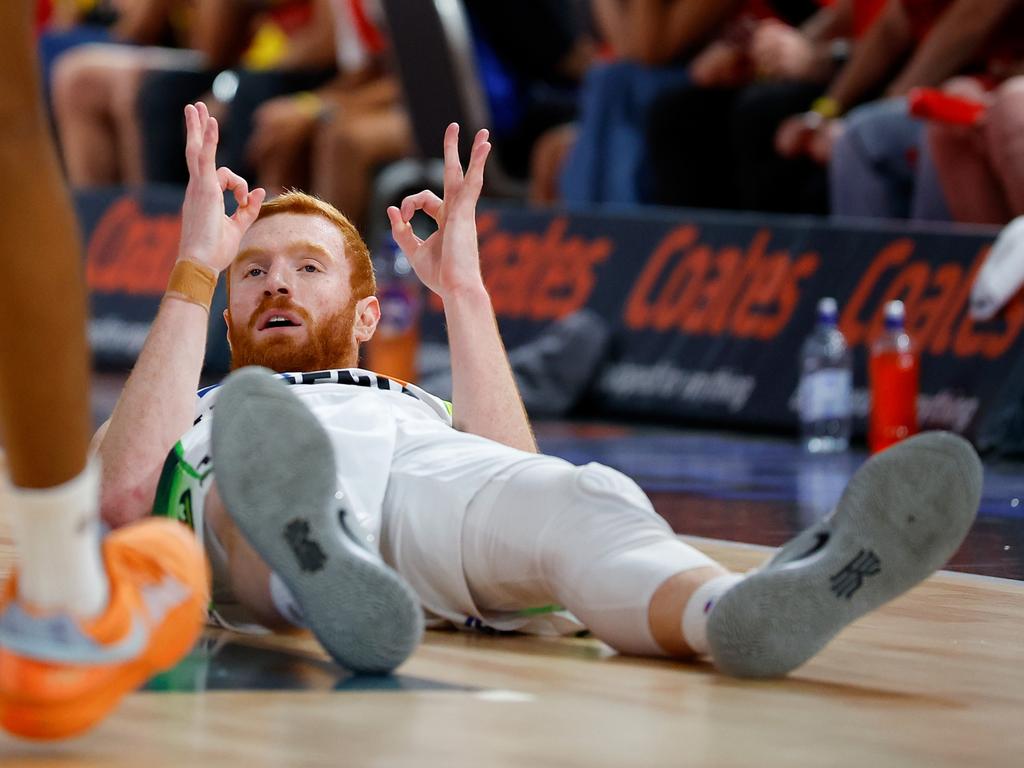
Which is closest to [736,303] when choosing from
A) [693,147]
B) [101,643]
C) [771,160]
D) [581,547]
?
[771,160]

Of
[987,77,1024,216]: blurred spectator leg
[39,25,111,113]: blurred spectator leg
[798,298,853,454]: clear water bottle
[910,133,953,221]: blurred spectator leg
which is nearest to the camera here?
[987,77,1024,216]: blurred spectator leg

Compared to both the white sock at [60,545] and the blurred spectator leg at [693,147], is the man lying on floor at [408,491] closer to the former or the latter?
the white sock at [60,545]

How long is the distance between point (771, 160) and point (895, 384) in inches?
57.3

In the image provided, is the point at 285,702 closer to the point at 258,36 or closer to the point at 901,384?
the point at 901,384

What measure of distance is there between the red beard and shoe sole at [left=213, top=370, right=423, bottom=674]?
633 mm

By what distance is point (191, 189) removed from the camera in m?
2.88

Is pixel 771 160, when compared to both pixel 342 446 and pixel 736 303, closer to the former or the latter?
pixel 736 303

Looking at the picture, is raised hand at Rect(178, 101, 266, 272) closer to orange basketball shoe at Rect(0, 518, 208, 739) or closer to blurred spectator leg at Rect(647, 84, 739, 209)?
orange basketball shoe at Rect(0, 518, 208, 739)

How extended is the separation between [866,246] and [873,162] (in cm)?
33

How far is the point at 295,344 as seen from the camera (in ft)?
9.94

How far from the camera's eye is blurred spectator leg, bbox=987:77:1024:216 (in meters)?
5.87

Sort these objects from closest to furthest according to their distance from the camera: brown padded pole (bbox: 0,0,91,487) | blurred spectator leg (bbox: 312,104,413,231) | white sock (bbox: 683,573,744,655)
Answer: brown padded pole (bbox: 0,0,91,487), white sock (bbox: 683,573,744,655), blurred spectator leg (bbox: 312,104,413,231)

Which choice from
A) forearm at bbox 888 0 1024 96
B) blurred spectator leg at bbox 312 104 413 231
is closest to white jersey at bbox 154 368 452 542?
forearm at bbox 888 0 1024 96

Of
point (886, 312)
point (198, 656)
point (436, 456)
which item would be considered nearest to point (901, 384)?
point (886, 312)
